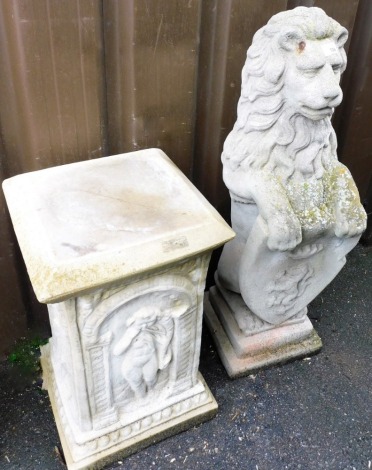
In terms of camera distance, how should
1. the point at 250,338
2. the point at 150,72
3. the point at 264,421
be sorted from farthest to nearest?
the point at 250,338, the point at 264,421, the point at 150,72

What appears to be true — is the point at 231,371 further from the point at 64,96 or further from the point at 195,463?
the point at 64,96

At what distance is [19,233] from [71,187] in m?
0.25

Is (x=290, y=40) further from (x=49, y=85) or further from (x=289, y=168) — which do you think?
(x=49, y=85)

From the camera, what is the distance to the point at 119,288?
1365mm

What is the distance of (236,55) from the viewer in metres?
1.82

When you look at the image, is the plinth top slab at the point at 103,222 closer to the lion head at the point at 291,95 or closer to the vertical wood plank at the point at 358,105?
the lion head at the point at 291,95

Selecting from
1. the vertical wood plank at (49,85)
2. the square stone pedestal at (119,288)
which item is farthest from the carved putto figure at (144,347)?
the vertical wood plank at (49,85)

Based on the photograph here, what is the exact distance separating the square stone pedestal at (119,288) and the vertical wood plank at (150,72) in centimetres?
16

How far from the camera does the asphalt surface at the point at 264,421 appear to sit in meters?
1.77

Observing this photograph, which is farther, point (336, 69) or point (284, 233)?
point (284, 233)

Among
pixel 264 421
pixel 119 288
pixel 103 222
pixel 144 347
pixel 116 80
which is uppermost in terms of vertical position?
pixel 116 80

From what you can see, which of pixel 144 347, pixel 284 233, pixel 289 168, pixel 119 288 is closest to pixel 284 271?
pixel 284 233

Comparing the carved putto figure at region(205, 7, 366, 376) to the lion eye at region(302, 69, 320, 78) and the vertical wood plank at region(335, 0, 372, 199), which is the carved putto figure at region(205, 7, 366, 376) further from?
the vertical wood plank at region(335, 0, 372, 199)

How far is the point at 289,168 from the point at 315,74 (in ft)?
1.01
